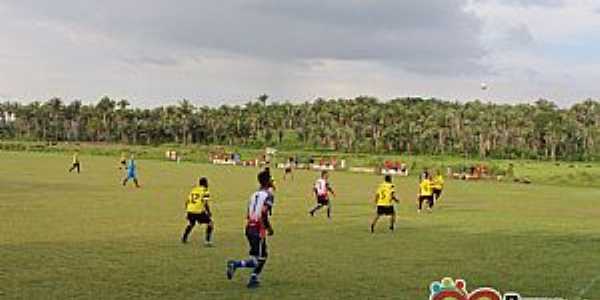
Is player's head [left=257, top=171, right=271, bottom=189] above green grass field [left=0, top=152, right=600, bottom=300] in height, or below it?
above

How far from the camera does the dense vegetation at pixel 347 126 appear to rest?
137m

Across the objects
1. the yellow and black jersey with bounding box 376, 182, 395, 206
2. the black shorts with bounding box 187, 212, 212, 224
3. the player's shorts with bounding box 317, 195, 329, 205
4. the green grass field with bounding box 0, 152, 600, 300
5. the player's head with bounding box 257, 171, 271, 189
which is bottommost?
the green grass field with bounding box 0, 152, 600, 300

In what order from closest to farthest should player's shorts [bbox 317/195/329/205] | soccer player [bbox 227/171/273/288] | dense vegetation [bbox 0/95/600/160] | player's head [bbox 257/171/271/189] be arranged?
soccer player [bbox 227/171/273/288] < player's head [bbox 257/171/271/189] < player's shorts [bbox 317/195/329/205] < dense vegetation [bbox 0/95/600/160]

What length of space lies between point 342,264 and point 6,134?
17993cm

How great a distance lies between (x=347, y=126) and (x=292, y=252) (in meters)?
142

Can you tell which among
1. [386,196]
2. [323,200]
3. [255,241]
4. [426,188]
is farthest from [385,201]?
Answer: [255,241]

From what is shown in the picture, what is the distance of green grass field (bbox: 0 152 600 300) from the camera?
42.5 feet

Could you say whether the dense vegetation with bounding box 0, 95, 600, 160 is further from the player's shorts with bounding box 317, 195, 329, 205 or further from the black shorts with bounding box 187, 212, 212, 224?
the black shorts with bounding box 187, 212, 212, 224

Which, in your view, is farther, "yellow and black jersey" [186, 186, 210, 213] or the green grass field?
"yellow and black jersey" [186, 186, 210, 213]

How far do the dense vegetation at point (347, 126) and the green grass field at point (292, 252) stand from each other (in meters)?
108

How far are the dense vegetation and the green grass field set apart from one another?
10769cm

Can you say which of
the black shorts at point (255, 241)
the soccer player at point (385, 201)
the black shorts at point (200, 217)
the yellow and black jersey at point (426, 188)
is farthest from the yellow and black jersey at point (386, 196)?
the black shorts at point (255, 241)

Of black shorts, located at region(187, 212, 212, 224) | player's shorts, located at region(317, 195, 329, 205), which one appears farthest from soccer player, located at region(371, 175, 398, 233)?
black shorts, located at region(187, 212, 212, 224)

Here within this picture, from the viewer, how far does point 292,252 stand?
17.8m
